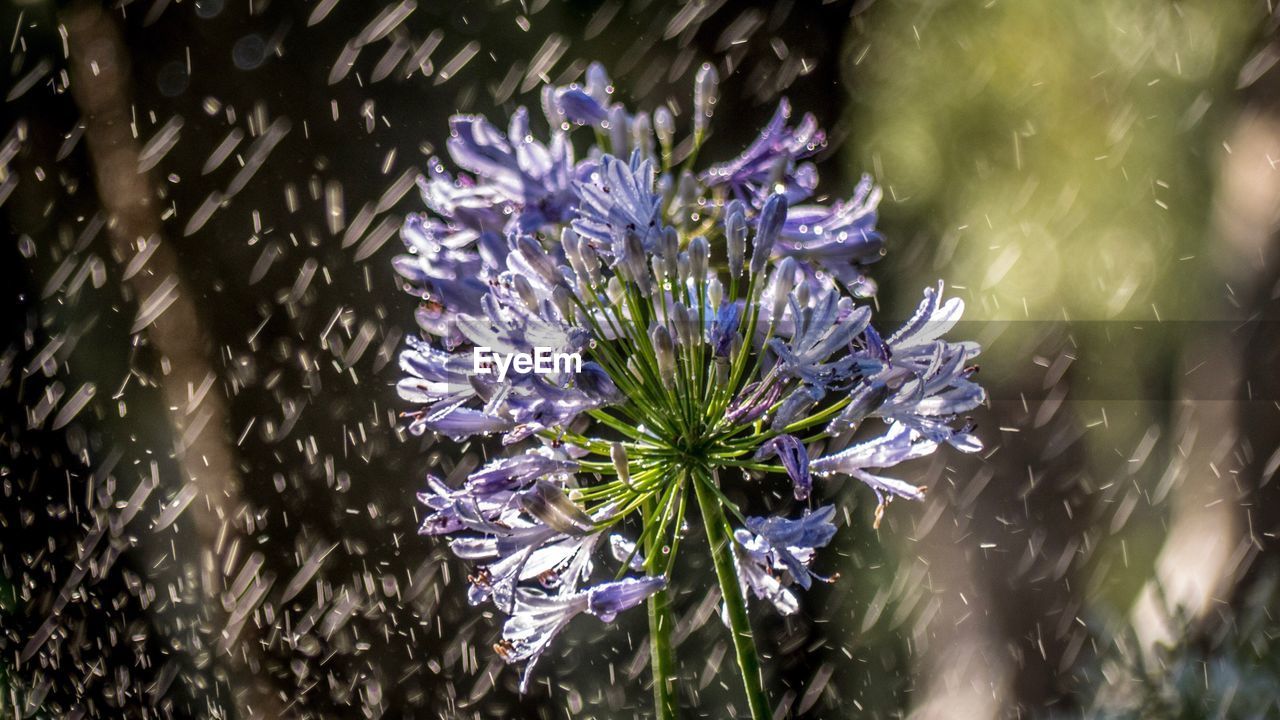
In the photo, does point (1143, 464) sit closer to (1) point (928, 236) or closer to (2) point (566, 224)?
(1) point (928, 236)

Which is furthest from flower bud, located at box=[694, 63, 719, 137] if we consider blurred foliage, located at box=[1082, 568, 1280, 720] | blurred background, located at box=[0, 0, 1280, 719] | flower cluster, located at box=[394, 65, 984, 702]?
blurred background, located at box=[0, 0, 1280, 719]

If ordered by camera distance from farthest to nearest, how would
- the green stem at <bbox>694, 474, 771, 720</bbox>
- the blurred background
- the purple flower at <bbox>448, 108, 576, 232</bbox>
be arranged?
the blurred background → the purple flower at <bbox>448, 108, 576, 232</bbox> → the green stem at <bbox>694, 474, 771, 720</bbox>

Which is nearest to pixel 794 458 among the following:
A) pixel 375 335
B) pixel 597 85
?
pixel 597 85

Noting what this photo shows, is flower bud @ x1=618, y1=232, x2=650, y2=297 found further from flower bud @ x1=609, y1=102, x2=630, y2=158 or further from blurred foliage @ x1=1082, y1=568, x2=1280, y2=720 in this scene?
blurred foliage @ x1=1082, y1=568, x2=1280, y2=720

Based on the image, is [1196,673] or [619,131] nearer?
[619,131]

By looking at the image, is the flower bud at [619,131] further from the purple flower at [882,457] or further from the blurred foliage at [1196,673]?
the blurred foliage at [1196,673]

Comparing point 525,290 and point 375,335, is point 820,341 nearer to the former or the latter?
point 525,290

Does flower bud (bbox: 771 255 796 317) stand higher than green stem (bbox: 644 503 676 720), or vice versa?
flower bud (bbox: 771 255 796 317)
